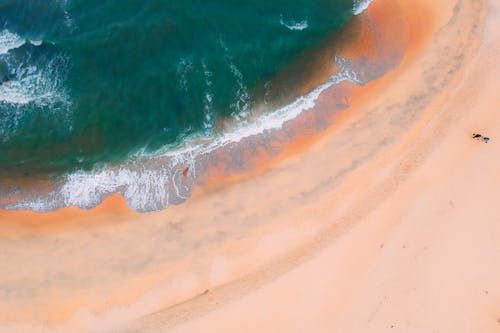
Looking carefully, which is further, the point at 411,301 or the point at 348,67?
the point at 348,67

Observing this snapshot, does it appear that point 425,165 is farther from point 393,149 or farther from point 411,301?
point 411,301

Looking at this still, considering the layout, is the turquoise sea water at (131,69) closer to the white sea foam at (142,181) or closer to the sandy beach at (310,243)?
the white sea foam at (142,181)

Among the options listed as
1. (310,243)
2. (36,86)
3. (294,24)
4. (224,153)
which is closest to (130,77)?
(36,86)

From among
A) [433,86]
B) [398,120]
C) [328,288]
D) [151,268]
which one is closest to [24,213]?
[151,268]

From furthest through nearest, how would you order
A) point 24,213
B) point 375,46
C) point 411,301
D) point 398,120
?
point 375,46 < point 398,120 < point 24,213 < point 411,301

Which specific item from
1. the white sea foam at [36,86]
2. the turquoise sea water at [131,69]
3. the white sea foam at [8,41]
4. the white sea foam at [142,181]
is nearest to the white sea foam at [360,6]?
the turquoise sea water at [131,69]

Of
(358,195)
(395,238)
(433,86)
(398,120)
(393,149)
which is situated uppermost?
(433,86)

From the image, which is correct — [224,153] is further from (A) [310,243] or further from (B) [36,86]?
(B) [36,86]
